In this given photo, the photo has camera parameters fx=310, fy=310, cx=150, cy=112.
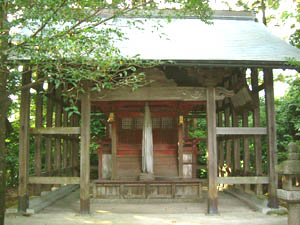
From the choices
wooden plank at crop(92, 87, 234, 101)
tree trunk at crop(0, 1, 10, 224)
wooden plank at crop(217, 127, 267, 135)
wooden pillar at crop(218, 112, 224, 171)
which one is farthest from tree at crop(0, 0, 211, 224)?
wooden pillar at crop(218, 112, 224, 171)

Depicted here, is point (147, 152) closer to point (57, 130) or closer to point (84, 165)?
point (84, 165)

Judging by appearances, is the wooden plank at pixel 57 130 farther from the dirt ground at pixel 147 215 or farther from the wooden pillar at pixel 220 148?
the wooden pillar at pixel 220 148

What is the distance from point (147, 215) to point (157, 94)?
3.06m

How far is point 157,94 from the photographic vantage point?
8.07m

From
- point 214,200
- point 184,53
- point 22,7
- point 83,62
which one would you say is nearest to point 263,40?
point 184,53

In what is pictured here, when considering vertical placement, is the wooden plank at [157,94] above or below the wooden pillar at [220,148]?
above

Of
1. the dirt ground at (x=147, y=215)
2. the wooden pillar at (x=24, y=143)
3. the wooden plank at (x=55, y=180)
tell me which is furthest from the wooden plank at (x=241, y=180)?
the wooden pillar at (x=24, y=143)

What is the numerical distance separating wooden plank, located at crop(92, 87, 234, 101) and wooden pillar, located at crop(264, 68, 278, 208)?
956 millimetres

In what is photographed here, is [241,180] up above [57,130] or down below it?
below

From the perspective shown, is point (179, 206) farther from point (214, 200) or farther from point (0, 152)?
point (0, 152)

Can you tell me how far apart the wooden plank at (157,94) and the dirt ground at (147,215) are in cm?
291

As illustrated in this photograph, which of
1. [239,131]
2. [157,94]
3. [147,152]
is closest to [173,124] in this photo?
[147,152]

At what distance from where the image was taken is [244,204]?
902 centimetres

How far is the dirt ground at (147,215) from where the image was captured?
275 inches
